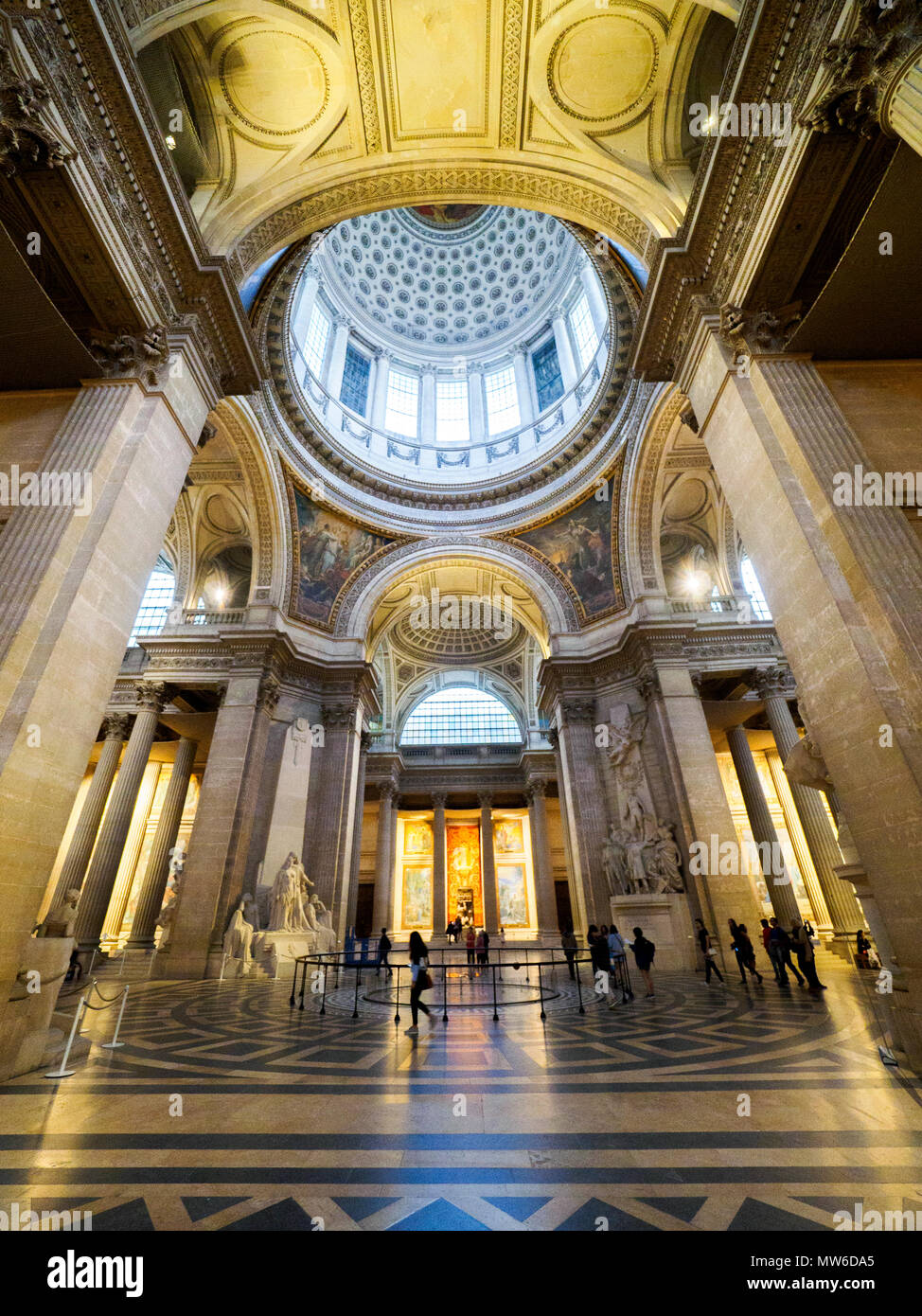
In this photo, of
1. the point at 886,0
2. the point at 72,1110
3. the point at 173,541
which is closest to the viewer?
the point at 72,1110

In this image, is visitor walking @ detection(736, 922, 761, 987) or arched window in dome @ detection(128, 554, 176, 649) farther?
arched window in dome @ detection(128, 554, 176, 649)

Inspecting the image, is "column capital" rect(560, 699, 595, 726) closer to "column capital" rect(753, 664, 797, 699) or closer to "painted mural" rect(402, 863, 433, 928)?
"column capital" rect(753, 664, 797, 699)

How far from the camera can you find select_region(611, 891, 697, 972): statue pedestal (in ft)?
41.3

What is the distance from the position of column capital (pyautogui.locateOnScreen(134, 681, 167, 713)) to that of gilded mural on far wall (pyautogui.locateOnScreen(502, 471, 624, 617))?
12.8 m

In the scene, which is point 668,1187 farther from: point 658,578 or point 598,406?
point 598,406

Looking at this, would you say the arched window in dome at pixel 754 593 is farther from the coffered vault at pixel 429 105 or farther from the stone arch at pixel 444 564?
the coffered vault at pixel 429 105

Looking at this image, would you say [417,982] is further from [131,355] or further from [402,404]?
[402,404]

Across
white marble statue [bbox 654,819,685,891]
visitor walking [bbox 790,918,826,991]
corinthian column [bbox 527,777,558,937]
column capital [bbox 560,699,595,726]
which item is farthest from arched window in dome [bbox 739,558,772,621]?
corinthian column [bbox 527,777,558,937]

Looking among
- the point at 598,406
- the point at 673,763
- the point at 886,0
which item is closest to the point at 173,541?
the point at 598,406

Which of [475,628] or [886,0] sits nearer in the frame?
[886,0]

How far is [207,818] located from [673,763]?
38.9 ft

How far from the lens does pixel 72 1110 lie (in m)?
3.58

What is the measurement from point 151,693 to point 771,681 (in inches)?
712

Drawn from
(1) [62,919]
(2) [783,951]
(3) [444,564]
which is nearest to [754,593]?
(3) [444,564]
